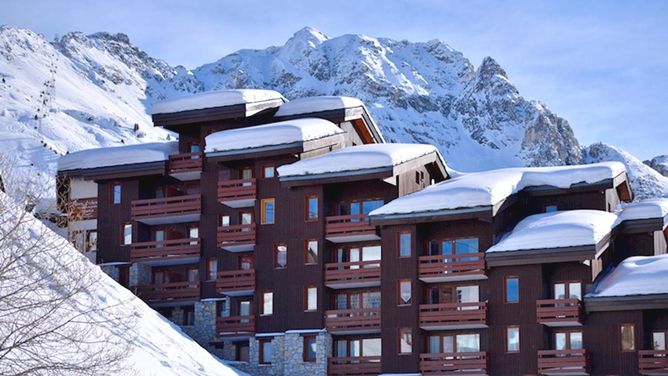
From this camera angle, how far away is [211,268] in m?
65.4

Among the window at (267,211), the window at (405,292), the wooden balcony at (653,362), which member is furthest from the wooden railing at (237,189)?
the wooden balcony at (653,362)

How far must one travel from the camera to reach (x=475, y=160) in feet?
605

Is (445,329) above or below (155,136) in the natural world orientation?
below

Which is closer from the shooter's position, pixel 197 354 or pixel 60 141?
pixel 197 354

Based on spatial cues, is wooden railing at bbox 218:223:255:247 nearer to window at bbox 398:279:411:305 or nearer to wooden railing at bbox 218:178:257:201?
wooden railing at bbox 218:178:257:201

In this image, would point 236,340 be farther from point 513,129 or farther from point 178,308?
point 513,129

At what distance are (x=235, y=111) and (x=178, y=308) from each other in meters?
10.2

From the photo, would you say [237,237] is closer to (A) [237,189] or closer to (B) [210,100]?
(A) [237,189]

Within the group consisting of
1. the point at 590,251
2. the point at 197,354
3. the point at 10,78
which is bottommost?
the point at 197,354

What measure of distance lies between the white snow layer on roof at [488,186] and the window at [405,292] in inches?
125

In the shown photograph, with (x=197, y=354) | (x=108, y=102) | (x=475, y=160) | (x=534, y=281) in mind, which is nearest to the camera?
(x=197, y=354)

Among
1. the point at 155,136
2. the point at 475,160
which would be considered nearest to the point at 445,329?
the point at 155,136

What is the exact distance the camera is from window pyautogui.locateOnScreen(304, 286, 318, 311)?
200 ft

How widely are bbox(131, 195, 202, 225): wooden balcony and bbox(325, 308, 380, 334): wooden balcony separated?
33.5 feet
